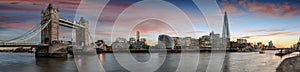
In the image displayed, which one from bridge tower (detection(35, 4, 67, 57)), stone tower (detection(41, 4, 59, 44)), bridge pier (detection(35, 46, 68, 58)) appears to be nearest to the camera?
bridge pier (detection(35, 46, 68, 58))

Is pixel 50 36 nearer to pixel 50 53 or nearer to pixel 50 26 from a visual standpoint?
pixel 50 26

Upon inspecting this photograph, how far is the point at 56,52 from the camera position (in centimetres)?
6600

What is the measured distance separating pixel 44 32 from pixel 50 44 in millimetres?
10245

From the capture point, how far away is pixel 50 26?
7381 cm

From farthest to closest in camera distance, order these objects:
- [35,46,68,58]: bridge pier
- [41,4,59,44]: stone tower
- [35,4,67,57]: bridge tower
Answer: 1. [41,4,59,44]: stone tower
2. [35,4,67,57]: bridge tower
3. [35,46,68,58]: bridge pier

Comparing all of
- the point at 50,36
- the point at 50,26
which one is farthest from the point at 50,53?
the point at 50,26

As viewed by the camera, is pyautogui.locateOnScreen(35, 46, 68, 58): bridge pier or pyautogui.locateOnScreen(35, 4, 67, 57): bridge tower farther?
pyautogui.locateOnScreen(35, 4, 67, 57): bridge tower

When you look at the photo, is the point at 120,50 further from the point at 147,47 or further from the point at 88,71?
the point at 88,71

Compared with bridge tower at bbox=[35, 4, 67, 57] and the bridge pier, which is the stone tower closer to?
bridge tower at bbox=[35, 4, 67, 57]

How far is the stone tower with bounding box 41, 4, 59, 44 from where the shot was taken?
239 feet

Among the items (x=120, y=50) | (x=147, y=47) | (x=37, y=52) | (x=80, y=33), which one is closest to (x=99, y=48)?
(x=120, y=50)

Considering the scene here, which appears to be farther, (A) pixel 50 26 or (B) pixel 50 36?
(A) pixel 50 26

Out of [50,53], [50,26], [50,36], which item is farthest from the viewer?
[50,26]

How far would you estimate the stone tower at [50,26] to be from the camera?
7294cm
